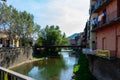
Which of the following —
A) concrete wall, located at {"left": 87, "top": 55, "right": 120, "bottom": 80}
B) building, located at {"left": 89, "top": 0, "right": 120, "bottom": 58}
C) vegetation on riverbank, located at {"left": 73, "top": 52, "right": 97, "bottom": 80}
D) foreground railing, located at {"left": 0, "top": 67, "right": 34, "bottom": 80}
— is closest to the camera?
foreground railing, located at {"left": 0, "top": 67, "right": 34, "bottom": 80}

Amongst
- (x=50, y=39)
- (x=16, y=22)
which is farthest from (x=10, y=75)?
(x=50, y=39)

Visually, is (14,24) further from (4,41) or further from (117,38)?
(117,38)

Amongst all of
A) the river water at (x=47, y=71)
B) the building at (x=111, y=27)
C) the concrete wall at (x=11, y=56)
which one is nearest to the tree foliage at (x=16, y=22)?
the concrete wall at (x=11, y=56)

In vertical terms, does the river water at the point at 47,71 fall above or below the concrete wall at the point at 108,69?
below

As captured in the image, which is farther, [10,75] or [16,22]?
[16,22]

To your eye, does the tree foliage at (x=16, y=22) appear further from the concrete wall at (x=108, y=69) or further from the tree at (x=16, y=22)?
the concrete wall at (x=108, y=69)

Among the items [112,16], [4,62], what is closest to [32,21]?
[4,62]

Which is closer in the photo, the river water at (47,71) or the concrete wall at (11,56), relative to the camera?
the river water at (47,71)

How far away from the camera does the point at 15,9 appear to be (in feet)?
165

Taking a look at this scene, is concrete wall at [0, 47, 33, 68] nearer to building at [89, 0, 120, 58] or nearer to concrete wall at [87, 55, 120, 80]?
building at [89, 0, 120, 58]

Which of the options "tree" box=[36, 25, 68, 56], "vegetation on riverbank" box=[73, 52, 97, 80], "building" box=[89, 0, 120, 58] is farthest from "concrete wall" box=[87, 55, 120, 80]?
"tree" box=[36, 25, 68, 56]

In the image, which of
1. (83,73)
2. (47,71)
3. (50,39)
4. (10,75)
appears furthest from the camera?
(50,39)

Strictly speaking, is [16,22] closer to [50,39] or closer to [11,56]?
[11,56]

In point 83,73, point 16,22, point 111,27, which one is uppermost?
point 16,22
